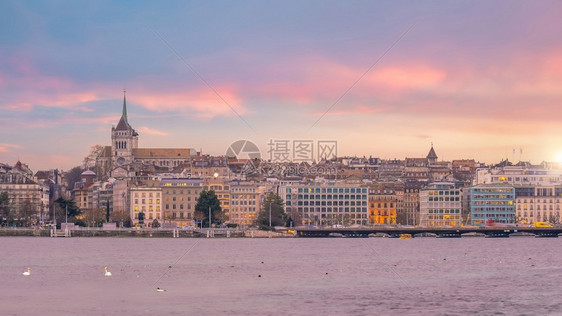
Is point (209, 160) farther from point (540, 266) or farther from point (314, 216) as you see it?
point (540, 266)

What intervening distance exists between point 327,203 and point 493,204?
23.6 meters

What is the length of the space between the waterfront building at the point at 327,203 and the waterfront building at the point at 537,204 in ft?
72.2

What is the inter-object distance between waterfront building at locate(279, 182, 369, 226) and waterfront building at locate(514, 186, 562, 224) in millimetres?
22019

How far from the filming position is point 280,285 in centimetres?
Answer: 5328

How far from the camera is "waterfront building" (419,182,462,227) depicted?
538 ft

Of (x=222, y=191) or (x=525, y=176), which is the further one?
(x=525, y=176)

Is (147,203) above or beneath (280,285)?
above

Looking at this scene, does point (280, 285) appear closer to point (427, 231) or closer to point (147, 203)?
point (427, 231)

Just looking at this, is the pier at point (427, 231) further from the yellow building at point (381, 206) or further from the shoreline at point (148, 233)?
the yellow building at point (381, 206)

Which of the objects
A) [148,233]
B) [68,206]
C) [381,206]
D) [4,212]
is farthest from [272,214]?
[4,212]

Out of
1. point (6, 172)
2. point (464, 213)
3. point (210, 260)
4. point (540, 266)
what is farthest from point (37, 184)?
point (540, 266)

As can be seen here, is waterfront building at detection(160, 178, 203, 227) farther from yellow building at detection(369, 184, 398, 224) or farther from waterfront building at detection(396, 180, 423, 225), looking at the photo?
waterfront building at detection(396, 180, 423, 225)

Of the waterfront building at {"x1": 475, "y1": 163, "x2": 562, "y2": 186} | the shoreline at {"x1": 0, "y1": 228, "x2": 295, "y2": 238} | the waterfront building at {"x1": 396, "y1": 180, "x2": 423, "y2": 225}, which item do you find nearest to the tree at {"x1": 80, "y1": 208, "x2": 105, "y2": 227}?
the shoreline at {"x1": 0, "y1": 228, "x2": 295, "y2": 238}

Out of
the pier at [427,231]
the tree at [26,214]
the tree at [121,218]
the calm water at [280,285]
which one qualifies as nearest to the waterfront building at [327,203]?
the pier at [427,231]
